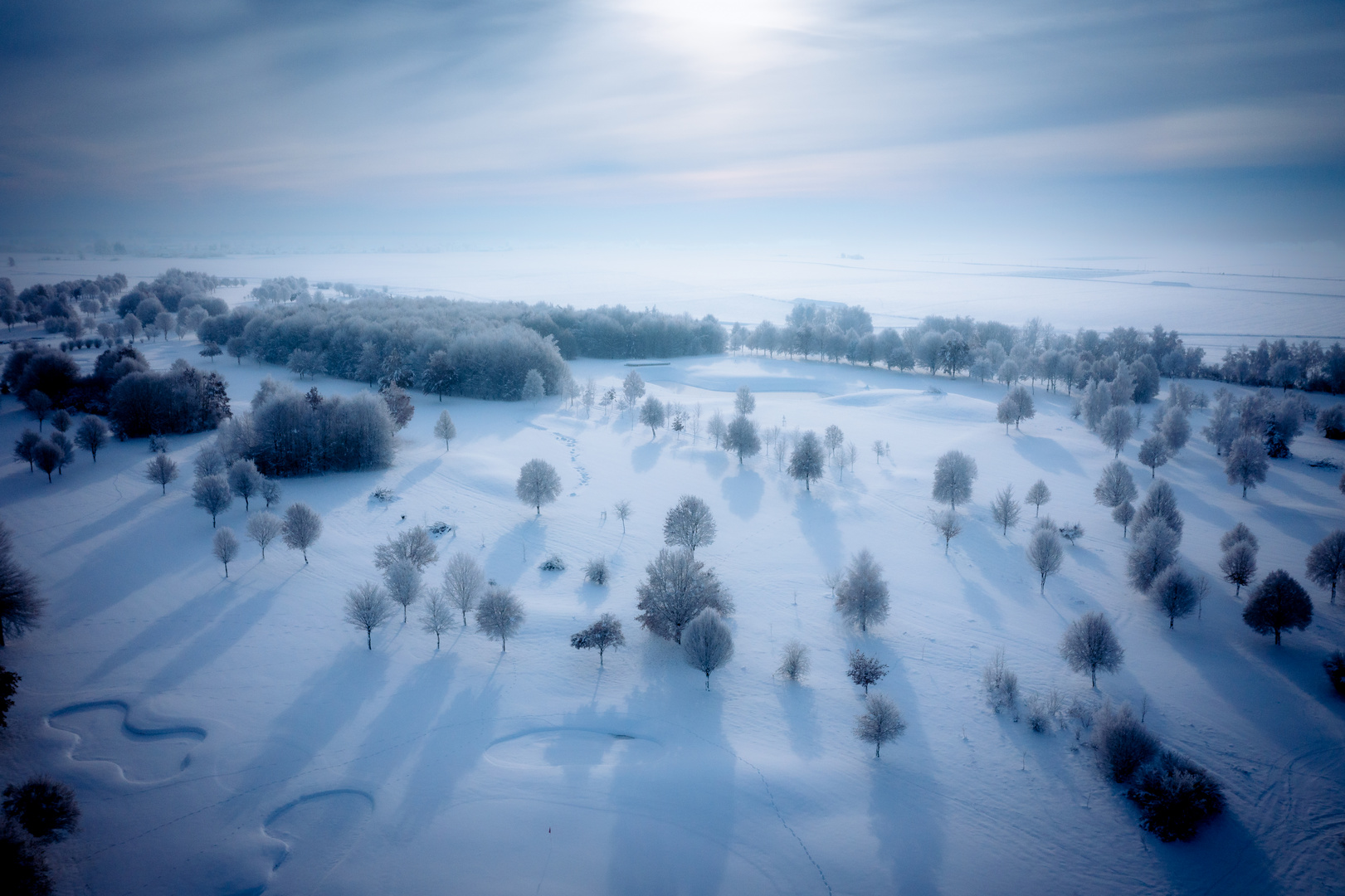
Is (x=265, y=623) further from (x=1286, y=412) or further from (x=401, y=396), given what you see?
(x=1286, y=412)

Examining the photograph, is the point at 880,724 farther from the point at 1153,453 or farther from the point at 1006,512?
the point at 1153,453

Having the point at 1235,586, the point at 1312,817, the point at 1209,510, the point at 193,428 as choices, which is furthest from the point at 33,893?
the point at 1209,510

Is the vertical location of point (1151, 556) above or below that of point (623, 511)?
above

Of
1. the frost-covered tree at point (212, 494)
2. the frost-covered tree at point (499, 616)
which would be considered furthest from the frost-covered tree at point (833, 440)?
the frost-covered tree at point (212, 494)

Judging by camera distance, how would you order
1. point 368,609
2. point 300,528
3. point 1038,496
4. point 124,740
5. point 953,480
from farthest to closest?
1. point 953,480
2. point 1038,496
3. point 300,528
4. point 368,609
5. point 124,740

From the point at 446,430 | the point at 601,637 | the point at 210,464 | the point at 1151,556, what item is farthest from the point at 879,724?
the point at 210,464

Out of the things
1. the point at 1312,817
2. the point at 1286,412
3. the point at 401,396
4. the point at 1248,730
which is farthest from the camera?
the point at 401,396

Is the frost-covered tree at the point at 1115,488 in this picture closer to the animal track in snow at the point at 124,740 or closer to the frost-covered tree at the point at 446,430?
the animal track in snow at the point at 124,740

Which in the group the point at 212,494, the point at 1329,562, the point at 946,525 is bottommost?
the point at 946,525
